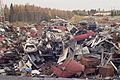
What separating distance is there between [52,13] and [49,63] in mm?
31118

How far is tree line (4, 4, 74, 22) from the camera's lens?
1419 inches

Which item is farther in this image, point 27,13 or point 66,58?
point 27,13

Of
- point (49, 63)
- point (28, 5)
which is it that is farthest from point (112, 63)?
point (28, 5)

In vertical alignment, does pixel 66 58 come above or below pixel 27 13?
above

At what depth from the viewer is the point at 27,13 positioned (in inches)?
1500

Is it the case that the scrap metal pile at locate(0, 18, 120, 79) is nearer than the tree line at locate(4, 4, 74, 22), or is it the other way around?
the scrap metal pile at locate(0, 18, 120, 79)

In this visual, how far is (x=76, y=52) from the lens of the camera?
1119 centimetres

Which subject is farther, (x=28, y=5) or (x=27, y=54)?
(x=28, y=5)

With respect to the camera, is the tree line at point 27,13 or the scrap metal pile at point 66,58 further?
the tree line at point 27,13

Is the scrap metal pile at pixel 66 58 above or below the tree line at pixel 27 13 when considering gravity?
above

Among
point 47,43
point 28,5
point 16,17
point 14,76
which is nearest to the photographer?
point 14,76

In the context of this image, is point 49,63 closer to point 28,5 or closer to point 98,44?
point 98,44

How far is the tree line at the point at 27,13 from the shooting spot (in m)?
36.0

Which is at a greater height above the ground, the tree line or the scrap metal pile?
the scrap metal pile
